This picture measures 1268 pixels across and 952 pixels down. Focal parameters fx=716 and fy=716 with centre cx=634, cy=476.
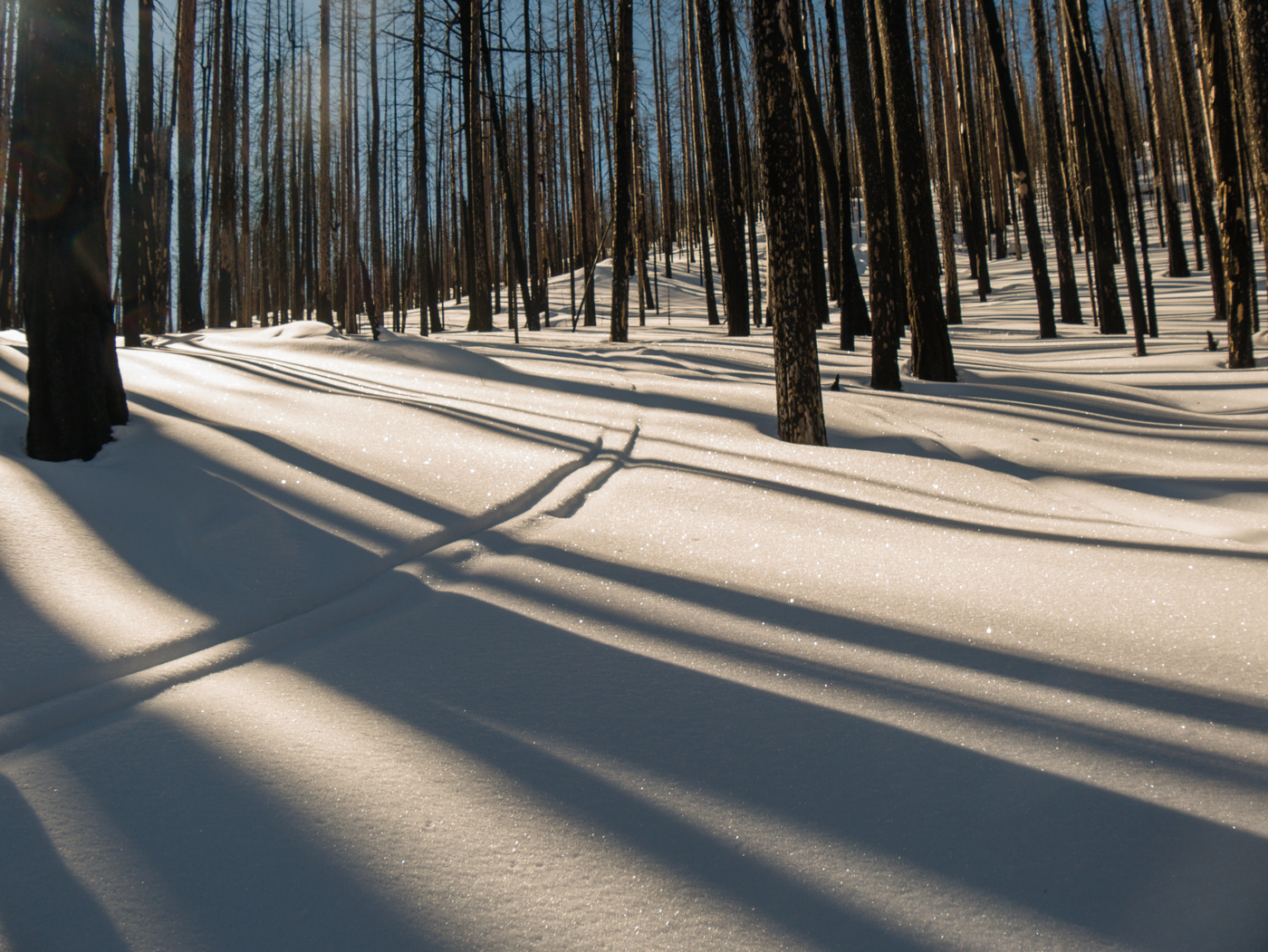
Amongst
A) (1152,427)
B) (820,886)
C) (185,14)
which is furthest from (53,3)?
(185,14)

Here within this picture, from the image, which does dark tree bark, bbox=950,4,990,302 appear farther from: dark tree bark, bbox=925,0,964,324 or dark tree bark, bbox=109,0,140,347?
dark tree bark, bbox=109,0,140,347

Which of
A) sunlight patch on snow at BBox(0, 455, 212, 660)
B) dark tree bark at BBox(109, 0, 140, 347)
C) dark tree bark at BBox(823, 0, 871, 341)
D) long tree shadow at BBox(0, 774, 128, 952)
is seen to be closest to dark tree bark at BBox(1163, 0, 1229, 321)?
dark tree bark at BBox(823, 0, 871, 341)

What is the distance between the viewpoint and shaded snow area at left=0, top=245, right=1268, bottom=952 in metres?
1.04

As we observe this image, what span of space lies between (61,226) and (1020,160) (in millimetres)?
10631

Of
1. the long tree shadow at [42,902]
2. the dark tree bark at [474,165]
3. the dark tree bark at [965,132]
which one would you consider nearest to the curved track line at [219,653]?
the long tree shadow at [42,902]

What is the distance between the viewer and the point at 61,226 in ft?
9.91

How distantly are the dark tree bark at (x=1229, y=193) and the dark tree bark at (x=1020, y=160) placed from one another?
2519 millimetres

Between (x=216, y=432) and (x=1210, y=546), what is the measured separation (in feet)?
13.4

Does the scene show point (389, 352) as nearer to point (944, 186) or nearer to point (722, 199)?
point (722, 199)

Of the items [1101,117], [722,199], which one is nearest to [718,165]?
[722,199]

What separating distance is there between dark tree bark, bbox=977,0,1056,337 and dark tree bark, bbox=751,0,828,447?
687 centimetres

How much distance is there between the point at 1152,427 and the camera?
14.9ft

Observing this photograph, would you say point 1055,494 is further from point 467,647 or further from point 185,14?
point 185,14

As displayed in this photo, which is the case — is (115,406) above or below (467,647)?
above
